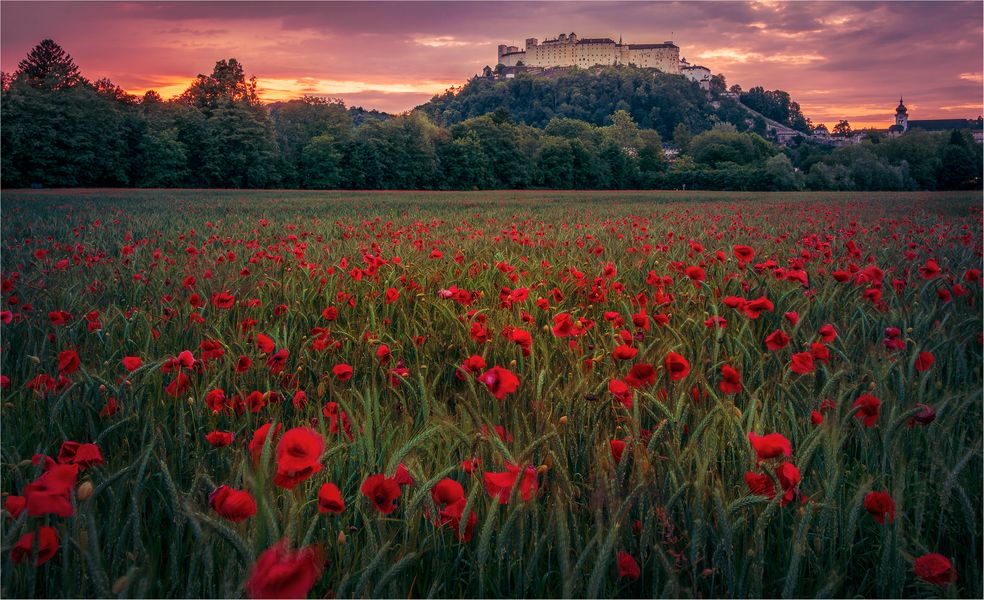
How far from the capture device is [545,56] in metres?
161

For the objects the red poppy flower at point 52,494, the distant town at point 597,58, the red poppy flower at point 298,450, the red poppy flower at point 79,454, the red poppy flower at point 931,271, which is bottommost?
the red poppy flower at point 79,454

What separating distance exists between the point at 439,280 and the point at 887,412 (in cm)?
294

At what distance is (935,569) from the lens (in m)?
1.00

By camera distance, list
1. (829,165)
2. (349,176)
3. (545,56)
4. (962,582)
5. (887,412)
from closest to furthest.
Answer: (962,582) < (887,412) < (349,176) < (829,165) < (545,56)

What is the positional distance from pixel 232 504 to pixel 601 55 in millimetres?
167875

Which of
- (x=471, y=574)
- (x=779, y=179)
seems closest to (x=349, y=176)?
(x=779, y=179)

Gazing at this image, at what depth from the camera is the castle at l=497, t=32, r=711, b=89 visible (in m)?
154

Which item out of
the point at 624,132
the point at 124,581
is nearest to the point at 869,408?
the point at 124,581

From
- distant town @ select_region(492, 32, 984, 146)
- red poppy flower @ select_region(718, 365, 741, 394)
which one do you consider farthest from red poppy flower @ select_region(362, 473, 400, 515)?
distant town @ select_region(492, 32, 984, 146)

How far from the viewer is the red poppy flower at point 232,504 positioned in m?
0.99

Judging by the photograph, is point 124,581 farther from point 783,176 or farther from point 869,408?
point 783,176

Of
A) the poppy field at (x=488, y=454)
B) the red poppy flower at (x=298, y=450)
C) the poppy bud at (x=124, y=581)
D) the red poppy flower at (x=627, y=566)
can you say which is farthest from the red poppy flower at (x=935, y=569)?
the poppy bud at (x=124, y=581)

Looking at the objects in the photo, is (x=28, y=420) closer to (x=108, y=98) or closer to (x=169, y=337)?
(x=169, y=337)

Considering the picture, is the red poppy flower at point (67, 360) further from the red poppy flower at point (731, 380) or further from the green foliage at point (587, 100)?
the green foliage at point (587, 100)
